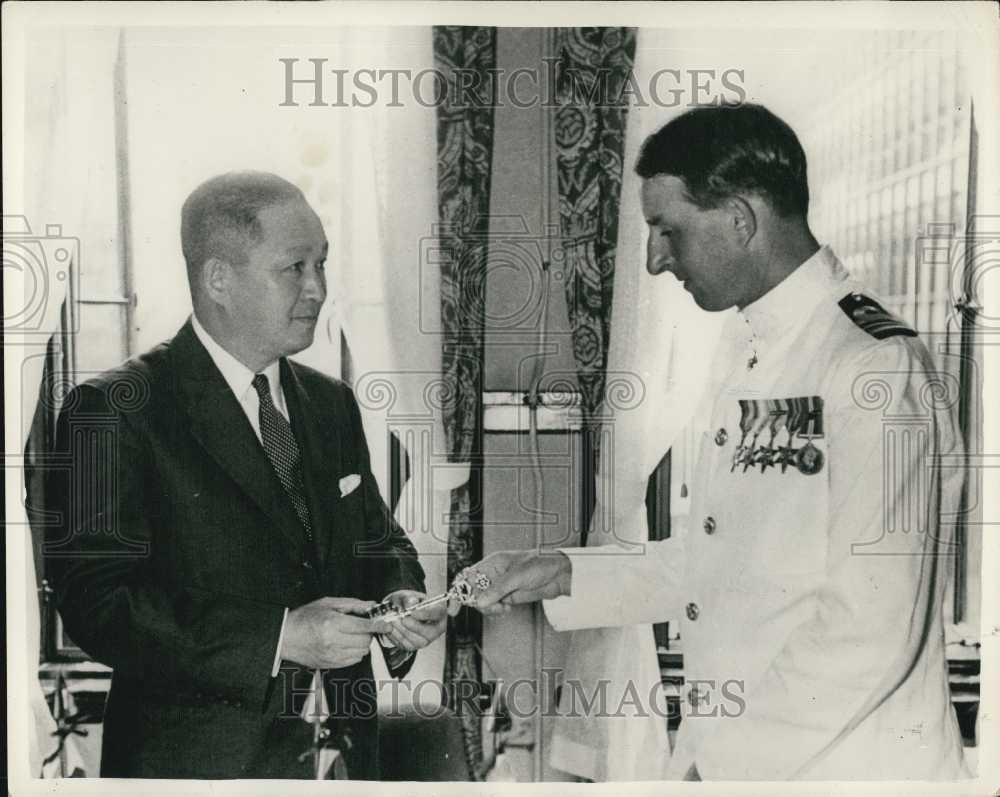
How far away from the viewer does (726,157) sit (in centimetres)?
243

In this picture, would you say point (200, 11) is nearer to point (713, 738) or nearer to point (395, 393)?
point (395, 393)

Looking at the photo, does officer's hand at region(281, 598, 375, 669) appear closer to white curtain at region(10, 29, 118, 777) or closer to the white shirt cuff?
the white shirt cuff

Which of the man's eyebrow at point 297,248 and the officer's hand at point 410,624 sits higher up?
the man's eyebrow at point 297,248

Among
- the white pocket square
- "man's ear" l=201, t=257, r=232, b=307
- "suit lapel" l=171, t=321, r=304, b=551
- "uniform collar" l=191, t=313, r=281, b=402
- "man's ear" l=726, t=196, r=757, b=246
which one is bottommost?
the white pocket square

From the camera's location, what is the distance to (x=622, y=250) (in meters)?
2.44

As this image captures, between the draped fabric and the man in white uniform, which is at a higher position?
the draped fabric

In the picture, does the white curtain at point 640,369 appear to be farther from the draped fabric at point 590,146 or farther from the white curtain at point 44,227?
the white curtain at point 44,227

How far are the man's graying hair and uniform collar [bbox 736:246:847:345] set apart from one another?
1.07 m

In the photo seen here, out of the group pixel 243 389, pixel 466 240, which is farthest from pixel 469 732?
pixel 466 240

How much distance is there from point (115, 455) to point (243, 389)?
0.32 m

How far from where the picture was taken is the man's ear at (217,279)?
2.42 m

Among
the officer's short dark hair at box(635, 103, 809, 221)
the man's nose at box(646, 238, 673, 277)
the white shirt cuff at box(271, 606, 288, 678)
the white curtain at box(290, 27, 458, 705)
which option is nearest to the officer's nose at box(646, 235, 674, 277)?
the man's nose at box(646, 238, 673, 277)

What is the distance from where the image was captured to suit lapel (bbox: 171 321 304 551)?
2.40m

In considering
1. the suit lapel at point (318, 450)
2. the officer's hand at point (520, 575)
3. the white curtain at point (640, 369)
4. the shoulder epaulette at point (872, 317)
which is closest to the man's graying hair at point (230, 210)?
the suit lapel at point (318, 450)
